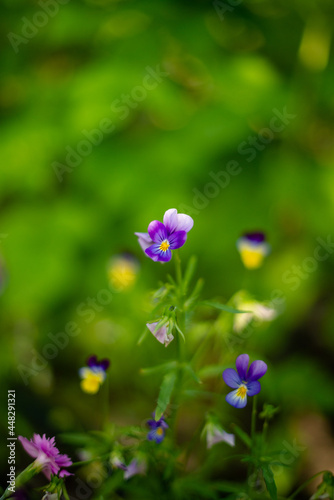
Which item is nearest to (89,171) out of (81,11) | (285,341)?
(81,11)

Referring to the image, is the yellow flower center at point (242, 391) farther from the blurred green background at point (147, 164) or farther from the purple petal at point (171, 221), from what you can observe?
the blurred green background at point (147, 164)

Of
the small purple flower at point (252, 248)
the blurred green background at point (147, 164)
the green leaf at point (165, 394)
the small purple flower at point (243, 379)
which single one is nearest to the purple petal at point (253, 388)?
the small purple flower at point (243, 379)

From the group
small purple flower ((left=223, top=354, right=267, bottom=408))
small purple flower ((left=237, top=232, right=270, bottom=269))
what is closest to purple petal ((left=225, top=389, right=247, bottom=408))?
small purple flower ((left=223, top=354, right=267, bottom=408))

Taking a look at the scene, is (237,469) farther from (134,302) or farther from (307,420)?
(134,302)

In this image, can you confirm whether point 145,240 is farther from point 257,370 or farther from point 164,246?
point 257,370

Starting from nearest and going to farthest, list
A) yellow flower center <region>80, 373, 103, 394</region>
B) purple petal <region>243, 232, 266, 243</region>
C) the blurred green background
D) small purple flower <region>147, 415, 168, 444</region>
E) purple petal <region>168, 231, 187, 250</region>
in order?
purple petal <region>168, 231, 187, 250</region> → small purple flower <region>147, 415, 168, 444</region> → yellow flower center <region>80, 373, 103, 394</region> → purple petal <region>243, 232, 266, 243</region> → the blurred green background

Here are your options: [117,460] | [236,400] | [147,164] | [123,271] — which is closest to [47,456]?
[117,460]

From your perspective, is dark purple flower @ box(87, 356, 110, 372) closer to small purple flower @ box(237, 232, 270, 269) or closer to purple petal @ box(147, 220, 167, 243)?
purple petal @ box(147, 220, 167, 243)
